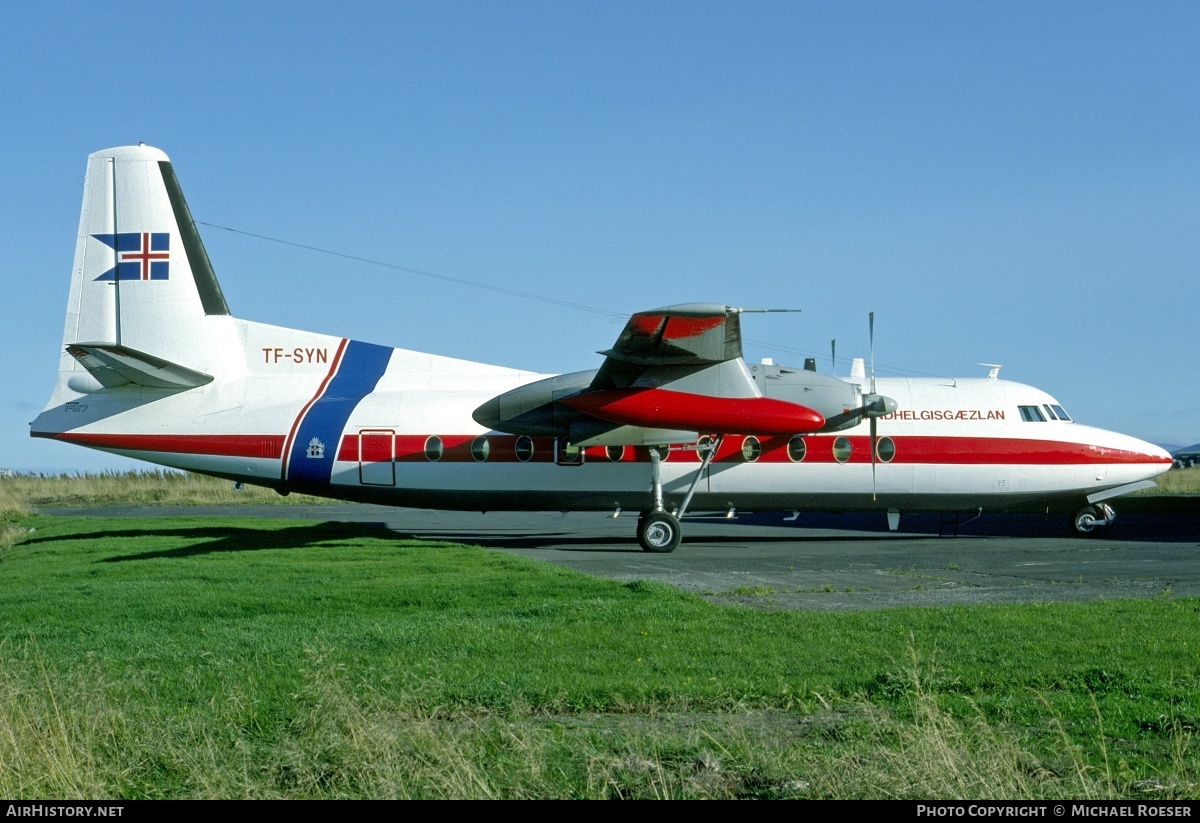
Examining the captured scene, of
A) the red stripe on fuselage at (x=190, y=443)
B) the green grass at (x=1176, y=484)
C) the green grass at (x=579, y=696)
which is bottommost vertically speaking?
the green grass at (x=1176, y=484)

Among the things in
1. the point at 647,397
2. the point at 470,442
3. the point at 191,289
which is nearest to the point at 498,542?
the point at 470,442

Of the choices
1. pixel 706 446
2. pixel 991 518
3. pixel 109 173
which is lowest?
pixel 991 518

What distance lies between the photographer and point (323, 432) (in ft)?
72.4

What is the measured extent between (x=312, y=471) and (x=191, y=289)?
4643 mm

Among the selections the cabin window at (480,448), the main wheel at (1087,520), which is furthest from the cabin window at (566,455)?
the main wheel at (1087,520)

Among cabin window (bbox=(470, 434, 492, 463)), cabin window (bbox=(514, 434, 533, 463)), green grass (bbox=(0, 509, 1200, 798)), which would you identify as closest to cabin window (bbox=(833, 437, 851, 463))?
cabin window (bbox=(514, 434, 533, 463))

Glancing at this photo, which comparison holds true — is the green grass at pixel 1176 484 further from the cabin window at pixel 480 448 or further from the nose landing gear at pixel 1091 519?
the cabin window at pixel 480 448

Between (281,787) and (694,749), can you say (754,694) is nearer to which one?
(694,749)

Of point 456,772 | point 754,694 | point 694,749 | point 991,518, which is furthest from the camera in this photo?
point 991,518

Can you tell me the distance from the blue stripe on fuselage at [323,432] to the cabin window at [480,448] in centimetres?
265

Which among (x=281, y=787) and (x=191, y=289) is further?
(x=191, y=289)

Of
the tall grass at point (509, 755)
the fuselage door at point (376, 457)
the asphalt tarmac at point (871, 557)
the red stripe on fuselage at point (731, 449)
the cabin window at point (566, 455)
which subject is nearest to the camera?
the tall grass at point (509, 755)

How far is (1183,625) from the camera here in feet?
35.5

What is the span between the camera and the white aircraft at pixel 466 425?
2152 cm
